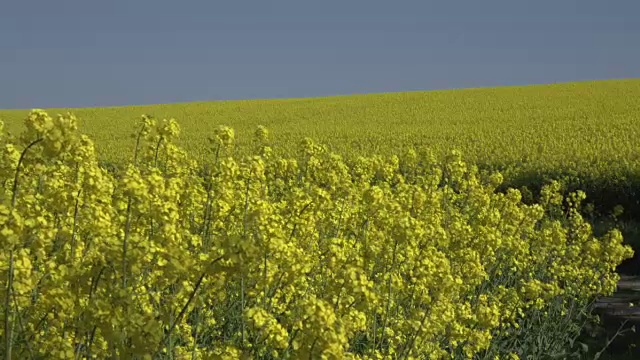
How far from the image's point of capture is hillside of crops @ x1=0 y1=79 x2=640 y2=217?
18.1m

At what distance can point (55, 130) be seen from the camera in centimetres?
372

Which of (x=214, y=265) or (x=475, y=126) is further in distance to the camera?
(x=475, y=126)

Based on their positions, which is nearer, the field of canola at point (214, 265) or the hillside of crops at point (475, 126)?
the field of canola at point (214, 265)

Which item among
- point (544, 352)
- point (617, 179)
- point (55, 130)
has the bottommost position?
point (544, 352)

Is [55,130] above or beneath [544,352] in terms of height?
above

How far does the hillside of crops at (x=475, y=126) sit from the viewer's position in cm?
1809

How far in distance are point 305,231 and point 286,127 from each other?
27707mm

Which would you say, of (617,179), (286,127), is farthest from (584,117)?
(617,179)

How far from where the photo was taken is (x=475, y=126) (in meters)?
29.5

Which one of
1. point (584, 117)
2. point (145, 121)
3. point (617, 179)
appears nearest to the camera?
point (145, 121)

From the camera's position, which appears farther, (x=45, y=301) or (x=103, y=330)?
(x=45, y=301)

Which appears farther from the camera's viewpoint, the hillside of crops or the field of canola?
the hillside of crops

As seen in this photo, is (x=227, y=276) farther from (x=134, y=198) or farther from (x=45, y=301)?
(x=45, y=301)

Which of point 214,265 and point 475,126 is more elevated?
point 475,126
